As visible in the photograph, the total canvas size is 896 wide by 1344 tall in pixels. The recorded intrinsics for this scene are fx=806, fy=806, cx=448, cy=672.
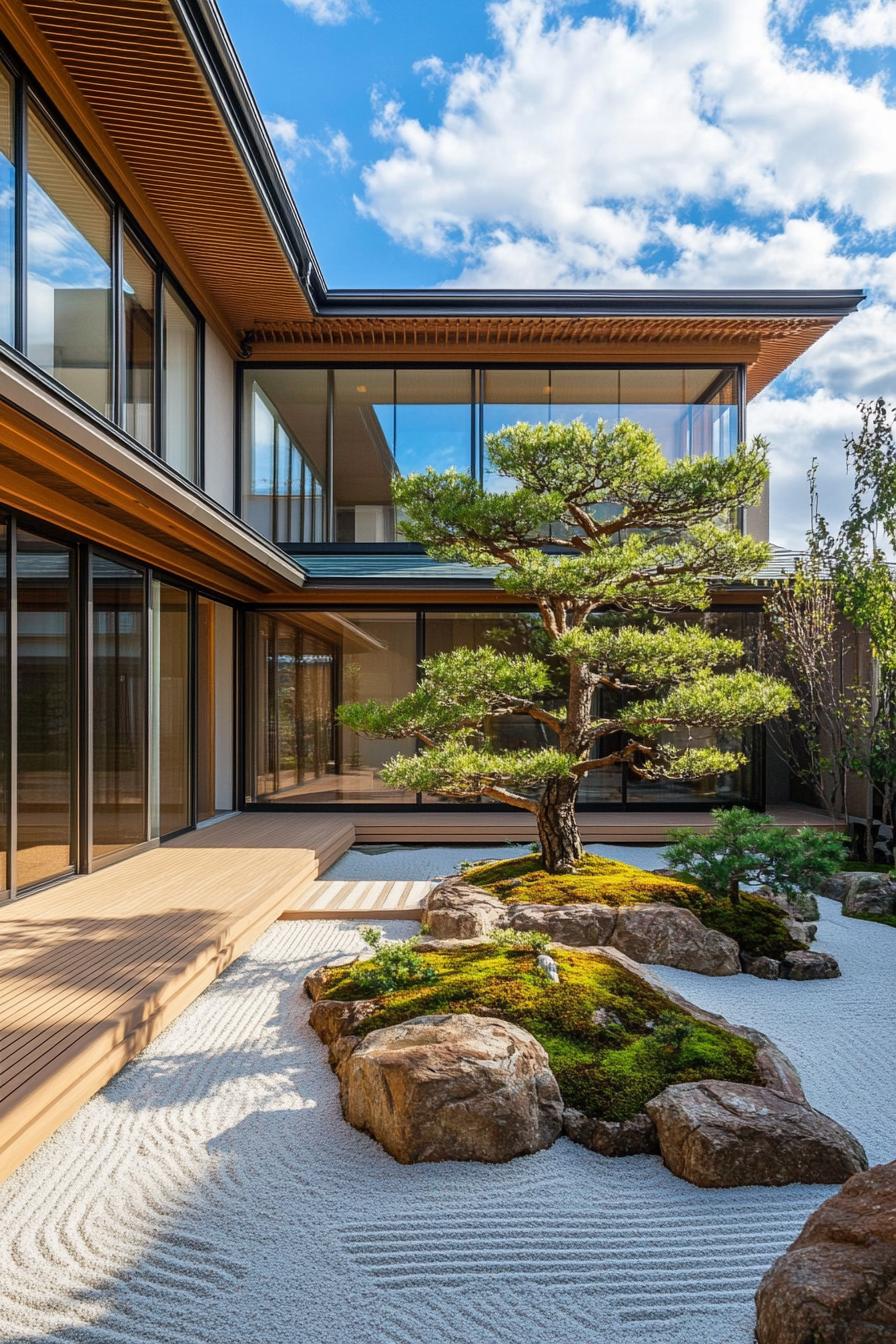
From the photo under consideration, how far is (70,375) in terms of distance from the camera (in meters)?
5.60

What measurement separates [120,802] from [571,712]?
12.7 ft

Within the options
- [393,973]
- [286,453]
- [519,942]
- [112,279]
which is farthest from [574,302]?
[393,973]

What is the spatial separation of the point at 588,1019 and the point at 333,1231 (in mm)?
1587

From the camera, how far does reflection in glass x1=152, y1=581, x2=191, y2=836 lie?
756 centimetres

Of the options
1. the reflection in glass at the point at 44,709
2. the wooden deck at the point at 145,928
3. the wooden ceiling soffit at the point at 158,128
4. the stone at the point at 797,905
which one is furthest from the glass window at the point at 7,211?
the stone at the point at 797,905

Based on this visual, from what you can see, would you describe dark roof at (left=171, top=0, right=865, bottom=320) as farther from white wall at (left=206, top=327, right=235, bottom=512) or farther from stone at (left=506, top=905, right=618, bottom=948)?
stone at (left=506, top=905, right=618, bottom=948)

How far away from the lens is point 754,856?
602 centimetres

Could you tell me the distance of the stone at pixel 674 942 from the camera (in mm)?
5125

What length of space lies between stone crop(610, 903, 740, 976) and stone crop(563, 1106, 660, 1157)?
2184 mm

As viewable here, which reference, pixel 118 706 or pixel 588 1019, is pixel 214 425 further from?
pixel 588 1019

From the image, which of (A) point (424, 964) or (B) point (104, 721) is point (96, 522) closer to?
(B) point (104, 721)

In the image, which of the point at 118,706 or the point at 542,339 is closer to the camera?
the point at 118,706

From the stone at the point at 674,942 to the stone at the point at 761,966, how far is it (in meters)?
0.06

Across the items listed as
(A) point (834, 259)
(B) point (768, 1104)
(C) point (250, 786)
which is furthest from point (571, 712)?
(A) point (834, 259)
